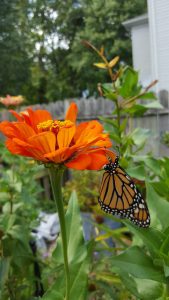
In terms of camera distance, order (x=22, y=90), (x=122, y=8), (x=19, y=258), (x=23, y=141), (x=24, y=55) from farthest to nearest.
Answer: (x=22, y=90) < (x=24, y=55) < (x=122, y=8) < (x=19, y=258) < (x=23, y=141)

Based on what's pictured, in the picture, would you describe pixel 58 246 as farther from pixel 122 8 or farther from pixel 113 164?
pixel 122 8

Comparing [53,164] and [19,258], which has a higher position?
[53,164]

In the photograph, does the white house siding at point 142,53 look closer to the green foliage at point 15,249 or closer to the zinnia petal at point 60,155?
the green foliage at point 15,249

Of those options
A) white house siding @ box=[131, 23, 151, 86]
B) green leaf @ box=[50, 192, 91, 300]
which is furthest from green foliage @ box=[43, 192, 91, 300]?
white house siding @ box=[131, 23, 151, 86]

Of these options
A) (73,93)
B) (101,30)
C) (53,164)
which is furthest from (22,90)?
(53,164)

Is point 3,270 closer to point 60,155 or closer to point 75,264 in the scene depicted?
point 75,264

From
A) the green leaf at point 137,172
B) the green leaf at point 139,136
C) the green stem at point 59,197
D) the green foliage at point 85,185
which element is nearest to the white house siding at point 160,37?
the green leaf at point 139,136

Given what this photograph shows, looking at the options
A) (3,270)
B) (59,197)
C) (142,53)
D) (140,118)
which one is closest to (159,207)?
(59,197)
